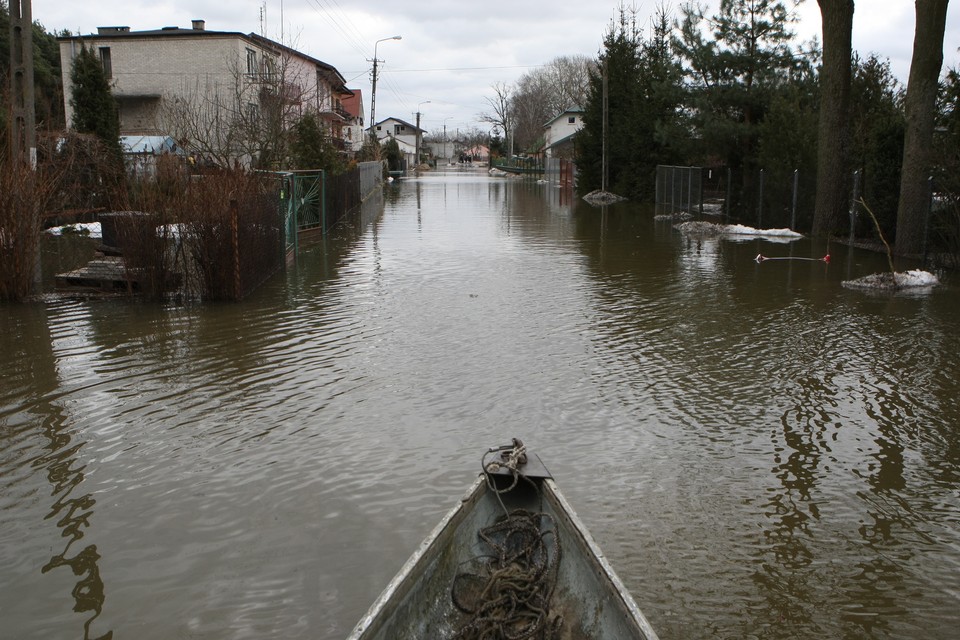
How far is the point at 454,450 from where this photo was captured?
6773 mm

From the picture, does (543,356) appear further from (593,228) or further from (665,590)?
(593,228)

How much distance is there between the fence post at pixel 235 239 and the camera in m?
12.6

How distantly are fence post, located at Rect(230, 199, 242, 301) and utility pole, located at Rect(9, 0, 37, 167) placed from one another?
300cm

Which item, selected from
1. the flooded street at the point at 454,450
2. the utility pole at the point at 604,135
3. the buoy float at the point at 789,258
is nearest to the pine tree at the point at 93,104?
the flooded street at the point at 454,450

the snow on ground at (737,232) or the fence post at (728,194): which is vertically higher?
the fence post at (728,194)

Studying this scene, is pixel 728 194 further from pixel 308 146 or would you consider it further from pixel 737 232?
pixel 308 146

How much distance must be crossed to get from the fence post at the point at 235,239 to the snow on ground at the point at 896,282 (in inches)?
376

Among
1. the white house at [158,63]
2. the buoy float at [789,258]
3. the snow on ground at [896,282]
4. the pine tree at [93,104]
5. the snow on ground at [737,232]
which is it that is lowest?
the snow on ground at [896,282]

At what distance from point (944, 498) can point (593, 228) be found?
21078mm

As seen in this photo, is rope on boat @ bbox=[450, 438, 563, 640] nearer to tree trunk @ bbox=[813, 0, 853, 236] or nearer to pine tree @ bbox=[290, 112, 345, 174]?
tree trunk @ bbox=[813, 0, 853, 236]

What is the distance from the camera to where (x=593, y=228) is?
26656 mm

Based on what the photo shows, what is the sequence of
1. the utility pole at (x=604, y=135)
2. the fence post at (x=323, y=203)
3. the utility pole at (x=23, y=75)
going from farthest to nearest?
the utility pole at (x=604, y=135), the fence post at (x=323, y=203), the utility pole at (x=23, y=75)

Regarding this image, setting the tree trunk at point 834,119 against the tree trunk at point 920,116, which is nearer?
the tree trunk at point 920,116

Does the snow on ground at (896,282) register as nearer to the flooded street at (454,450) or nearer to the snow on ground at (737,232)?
the flooded street at (454,450)
